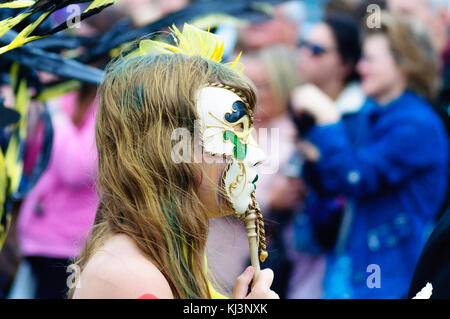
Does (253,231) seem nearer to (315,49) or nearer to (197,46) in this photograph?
(197,46)

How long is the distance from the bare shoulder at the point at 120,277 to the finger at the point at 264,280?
154 millimetres

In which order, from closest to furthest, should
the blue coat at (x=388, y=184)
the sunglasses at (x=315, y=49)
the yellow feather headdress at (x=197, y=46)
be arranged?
1. the yellow feather headdress at (x=197, y=46)
2. the blue coat at (x=388, y=184)
3. the sunglasses at (x=315, y=49)

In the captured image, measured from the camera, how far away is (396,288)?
7.06 ft

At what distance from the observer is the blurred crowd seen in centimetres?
226

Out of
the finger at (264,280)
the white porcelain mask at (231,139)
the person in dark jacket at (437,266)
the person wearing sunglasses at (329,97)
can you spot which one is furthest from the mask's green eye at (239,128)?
the person wearing sunglasses at (329,97)

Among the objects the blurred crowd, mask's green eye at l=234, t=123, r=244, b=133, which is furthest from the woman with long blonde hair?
the blurred crowd

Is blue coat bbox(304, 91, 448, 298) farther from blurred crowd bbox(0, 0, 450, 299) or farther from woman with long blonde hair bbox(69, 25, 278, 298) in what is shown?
woman with long blonde hair bbox(69, 25, 278, 298)

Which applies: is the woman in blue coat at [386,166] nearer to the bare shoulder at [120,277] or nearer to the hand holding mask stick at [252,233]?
the hand holding mask stick at [252,233]

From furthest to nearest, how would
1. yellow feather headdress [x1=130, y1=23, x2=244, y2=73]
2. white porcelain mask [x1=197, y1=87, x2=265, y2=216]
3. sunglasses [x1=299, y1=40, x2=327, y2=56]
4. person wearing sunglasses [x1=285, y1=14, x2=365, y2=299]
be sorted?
sunglasses [x1=299, y1=40, x2=327, y2=56] < person wearing sunglasses [x1=285, y1=14, x2=365, y2=299] < yellow feather headdress [x1=130, y1=23, x2=244, y2=73] < white porcelain mask [x1=197, y1=87, x2=265, y2=216]

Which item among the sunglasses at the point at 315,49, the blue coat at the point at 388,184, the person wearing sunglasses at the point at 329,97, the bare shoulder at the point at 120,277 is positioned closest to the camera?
the bare shoulder at the point at 120,277

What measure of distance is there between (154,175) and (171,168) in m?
0.03

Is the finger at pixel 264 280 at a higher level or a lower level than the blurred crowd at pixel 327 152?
lower

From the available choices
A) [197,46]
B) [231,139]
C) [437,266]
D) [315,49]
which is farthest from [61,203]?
[437,266]

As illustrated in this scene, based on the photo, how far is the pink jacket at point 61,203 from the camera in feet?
8.27
